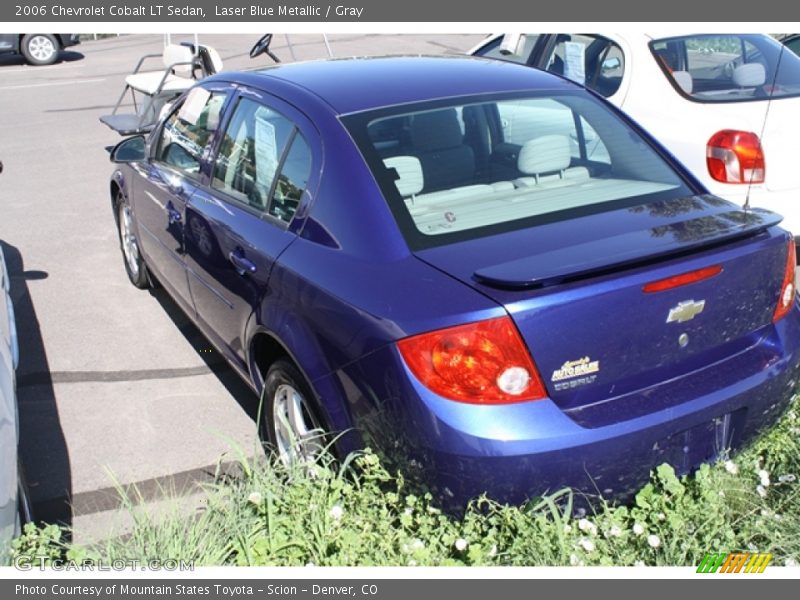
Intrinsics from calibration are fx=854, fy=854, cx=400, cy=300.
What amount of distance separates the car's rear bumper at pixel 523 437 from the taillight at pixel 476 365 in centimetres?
4

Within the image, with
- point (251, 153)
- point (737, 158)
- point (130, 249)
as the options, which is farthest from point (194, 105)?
point (737, 158)

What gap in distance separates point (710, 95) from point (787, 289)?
2.79 meters

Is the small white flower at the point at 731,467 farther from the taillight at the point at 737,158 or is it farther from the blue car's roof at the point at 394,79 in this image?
the taillight at the point at 737,158

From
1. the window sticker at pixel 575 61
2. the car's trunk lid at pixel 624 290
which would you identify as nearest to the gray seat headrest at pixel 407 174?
the car's trunk lid at pixel 624 290

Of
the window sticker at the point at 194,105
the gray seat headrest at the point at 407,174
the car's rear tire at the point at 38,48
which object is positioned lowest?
the gray seat headrest at the point at 407,174

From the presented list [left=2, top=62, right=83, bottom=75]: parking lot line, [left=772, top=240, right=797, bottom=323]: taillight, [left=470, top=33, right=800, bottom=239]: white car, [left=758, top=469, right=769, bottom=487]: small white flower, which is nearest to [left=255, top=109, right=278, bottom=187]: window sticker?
[left=772, top=240, right=797, bottom=323]: taillight

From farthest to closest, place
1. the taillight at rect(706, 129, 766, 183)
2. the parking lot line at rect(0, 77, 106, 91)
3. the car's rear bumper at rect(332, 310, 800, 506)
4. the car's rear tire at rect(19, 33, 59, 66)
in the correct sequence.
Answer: the car's rear tire at rect(19, 33, 59, 66)
the parking lot line at rect(0, 77, 106, 91)
the taillight at rect(706, 129, 766, 183)
the car's rear bumper at rect(332, 310, 800, 506)

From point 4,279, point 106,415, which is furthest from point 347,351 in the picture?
point 4,279

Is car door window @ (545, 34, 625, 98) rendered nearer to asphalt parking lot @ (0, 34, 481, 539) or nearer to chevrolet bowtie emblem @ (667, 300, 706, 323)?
asphalt parking lot @ (0, 34, 481, 539)

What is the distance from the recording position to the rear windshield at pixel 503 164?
10.2 feet

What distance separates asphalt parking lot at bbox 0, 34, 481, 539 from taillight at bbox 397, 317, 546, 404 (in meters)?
0.84

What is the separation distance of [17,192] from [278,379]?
6.71 m

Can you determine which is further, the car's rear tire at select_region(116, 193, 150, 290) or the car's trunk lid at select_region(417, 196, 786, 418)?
the car's rear tire at select_region(116, 193, 150, 290)

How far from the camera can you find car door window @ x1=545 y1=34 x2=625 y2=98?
5934mm
